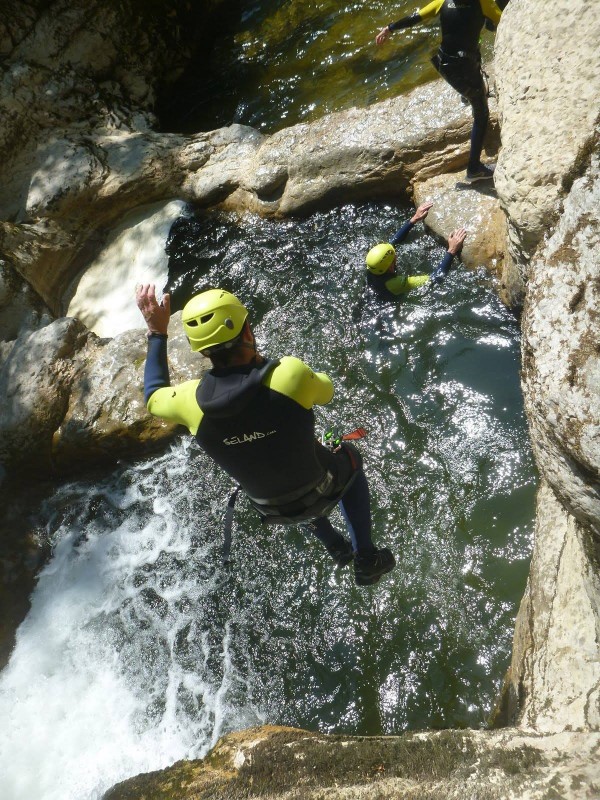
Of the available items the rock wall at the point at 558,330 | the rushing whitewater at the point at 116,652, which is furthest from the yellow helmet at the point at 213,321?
the rushing whitewater at the point at 116,652

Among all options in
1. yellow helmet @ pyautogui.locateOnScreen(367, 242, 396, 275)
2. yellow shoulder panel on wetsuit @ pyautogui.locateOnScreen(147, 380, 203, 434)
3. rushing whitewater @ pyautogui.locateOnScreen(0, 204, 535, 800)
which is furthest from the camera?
yellow helmet @ pyautogui.locateOnScreen(367, 242, 396, 275)

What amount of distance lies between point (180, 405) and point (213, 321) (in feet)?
1.90

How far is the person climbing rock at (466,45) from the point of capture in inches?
201

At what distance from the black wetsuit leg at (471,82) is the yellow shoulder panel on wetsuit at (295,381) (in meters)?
4.11

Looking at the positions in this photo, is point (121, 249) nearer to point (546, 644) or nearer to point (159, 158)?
point (159, 158)

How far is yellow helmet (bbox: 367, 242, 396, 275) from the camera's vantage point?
555cm

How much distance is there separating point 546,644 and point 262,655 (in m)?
2.31

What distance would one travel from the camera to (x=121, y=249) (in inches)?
326

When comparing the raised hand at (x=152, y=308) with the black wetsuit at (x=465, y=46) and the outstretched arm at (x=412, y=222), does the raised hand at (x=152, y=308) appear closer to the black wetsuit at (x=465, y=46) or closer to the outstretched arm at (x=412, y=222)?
the outstretched arm at (x=412, y=222)

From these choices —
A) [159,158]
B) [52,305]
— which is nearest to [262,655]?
[52,305]

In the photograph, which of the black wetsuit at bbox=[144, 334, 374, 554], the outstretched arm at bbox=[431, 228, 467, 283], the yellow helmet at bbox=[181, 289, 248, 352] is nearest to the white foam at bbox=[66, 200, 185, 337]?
the outstretched arm at bbox=[431, 228, 467, 283]

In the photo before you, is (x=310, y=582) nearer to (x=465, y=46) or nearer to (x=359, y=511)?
(x=359, y=511)

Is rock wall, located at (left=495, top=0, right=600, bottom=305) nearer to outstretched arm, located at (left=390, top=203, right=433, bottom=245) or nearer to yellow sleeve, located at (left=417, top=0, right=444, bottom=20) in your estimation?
yellow sleeve, located at (left=417, top=0, right=444, bottom=20)

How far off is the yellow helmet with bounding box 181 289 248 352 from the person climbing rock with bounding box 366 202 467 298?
10.2ft
